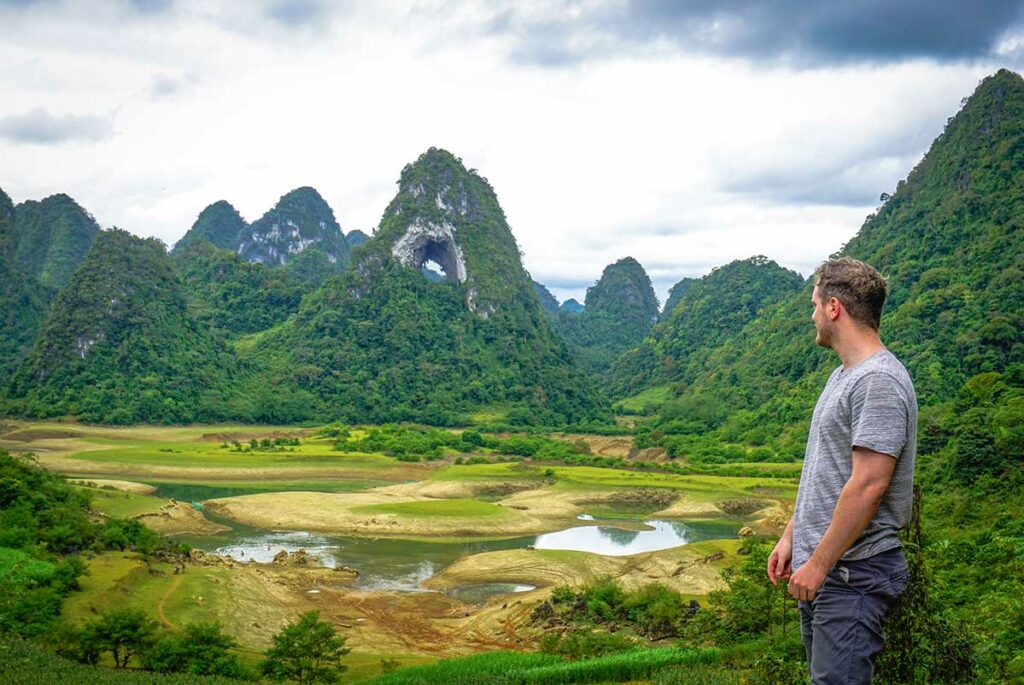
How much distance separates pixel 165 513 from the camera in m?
35.0

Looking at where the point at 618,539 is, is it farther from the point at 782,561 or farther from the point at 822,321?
the point at 822,321

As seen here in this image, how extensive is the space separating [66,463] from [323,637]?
43517 mm

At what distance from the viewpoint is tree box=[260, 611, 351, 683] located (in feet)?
48.3

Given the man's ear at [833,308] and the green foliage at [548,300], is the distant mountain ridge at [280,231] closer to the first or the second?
the green foliage at [548,300]

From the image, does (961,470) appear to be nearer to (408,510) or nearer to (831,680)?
(408,510)

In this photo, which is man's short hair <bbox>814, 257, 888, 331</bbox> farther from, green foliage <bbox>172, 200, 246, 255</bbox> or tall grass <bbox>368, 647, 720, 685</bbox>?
green foliage <bbox>172, 200, 246, 255</bbox>

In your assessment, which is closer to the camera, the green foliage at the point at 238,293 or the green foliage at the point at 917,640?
the green foliage at the point at 917,640

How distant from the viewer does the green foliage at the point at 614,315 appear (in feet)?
492

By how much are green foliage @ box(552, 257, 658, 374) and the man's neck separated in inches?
5591

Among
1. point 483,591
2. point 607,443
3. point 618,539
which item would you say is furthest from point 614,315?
point 483,591

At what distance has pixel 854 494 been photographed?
131 inches

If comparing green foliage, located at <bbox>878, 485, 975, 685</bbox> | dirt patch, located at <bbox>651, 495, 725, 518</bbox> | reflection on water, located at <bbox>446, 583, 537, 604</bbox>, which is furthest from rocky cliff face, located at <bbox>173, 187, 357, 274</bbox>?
green foliage, located at <bbox>878, 485, 975, 685</bbox>

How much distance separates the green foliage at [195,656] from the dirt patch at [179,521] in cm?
2019

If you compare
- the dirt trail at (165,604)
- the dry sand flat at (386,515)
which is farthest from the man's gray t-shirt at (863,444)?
the dry sand flat at (386,515)
